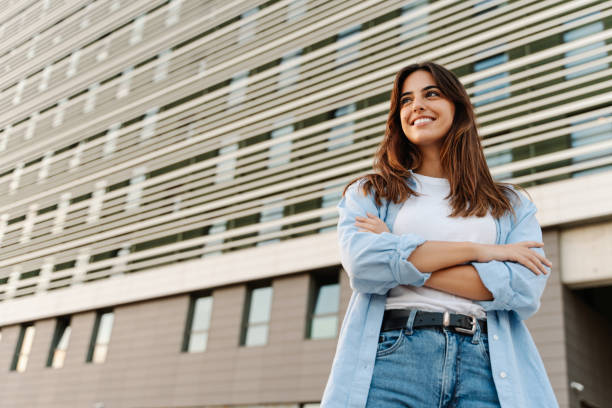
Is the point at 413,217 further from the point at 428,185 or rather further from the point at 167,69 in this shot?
the point at 167,69

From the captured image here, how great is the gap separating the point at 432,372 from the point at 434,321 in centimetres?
14

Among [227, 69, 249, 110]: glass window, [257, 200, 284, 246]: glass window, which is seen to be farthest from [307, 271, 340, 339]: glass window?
[227, 69, 249, 110]: glass window

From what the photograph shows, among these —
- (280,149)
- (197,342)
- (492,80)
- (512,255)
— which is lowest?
(512,255)

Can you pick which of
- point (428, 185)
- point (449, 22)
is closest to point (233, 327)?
point (449, 22)

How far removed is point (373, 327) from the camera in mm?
1877

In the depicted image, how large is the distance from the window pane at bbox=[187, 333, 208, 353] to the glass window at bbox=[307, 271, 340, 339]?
12.1 feet

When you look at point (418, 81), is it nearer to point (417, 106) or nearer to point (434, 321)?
point (417, 106)

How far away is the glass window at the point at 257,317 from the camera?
17.3 meters

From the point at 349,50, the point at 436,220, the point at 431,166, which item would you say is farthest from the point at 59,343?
the point at 436,220

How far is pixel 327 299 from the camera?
54.5ft

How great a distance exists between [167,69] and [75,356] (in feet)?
35.1

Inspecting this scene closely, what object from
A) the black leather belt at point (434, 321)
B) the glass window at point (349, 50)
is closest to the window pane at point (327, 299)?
the glass window at point (349, 50)

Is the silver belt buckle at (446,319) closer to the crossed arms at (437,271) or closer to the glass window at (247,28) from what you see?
the crossed arms at (437,271)

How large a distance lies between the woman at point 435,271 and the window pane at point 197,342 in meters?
16.9
